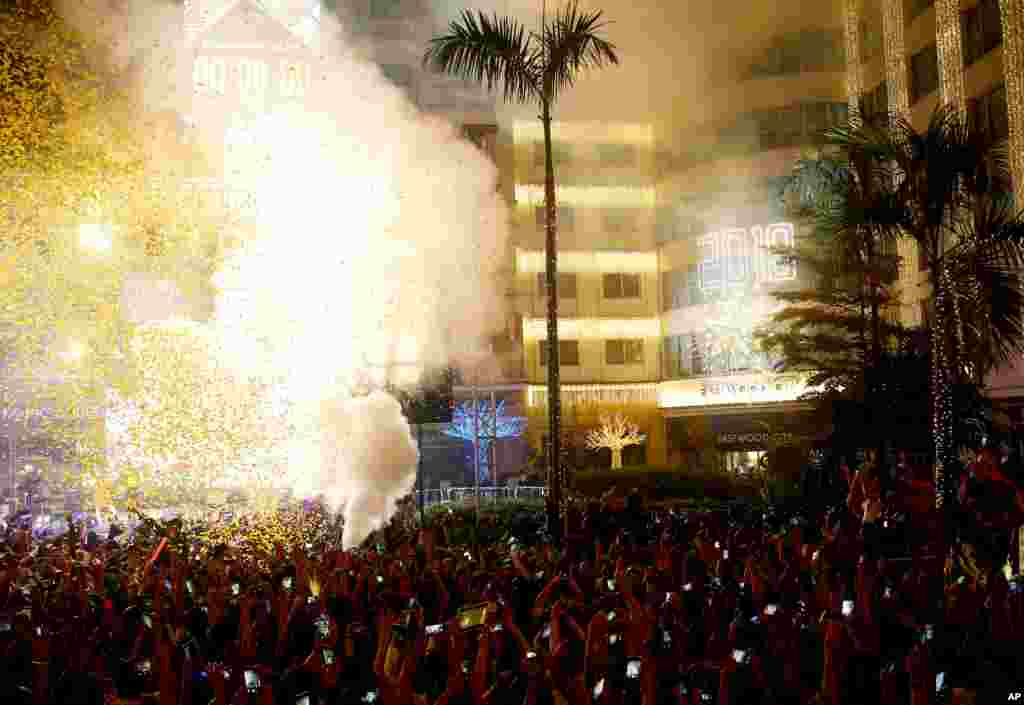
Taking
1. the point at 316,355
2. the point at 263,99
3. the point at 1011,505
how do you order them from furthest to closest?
the point at 263,99 < the point at 316,355 < the point at 1011,505

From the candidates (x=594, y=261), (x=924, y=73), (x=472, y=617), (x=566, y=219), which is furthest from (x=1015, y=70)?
(x=566, y=219)

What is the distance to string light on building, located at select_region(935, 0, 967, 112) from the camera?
27.5m

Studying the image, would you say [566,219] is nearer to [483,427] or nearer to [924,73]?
[483,427]

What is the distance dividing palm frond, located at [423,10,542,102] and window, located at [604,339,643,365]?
110 feet

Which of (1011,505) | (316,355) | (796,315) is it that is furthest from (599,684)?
(796,315)

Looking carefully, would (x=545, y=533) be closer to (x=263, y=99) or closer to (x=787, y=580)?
(x=787, y=580)

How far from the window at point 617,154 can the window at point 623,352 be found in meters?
8.00

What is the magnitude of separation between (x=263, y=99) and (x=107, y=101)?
635 inches

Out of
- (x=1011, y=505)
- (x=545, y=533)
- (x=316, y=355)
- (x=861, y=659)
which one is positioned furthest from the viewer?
(x=316, y=355)

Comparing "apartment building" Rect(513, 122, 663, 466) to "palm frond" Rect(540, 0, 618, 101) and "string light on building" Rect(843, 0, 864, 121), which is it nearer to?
"string light on building" Rect(843, 0, 864, 121)

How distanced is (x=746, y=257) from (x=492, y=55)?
26891 mm

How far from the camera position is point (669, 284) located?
49.1 m

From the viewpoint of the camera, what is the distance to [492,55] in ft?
57.9

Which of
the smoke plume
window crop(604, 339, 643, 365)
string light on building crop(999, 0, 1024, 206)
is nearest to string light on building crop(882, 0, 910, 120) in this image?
string light on building crop(999, 0, 1024, 206)
